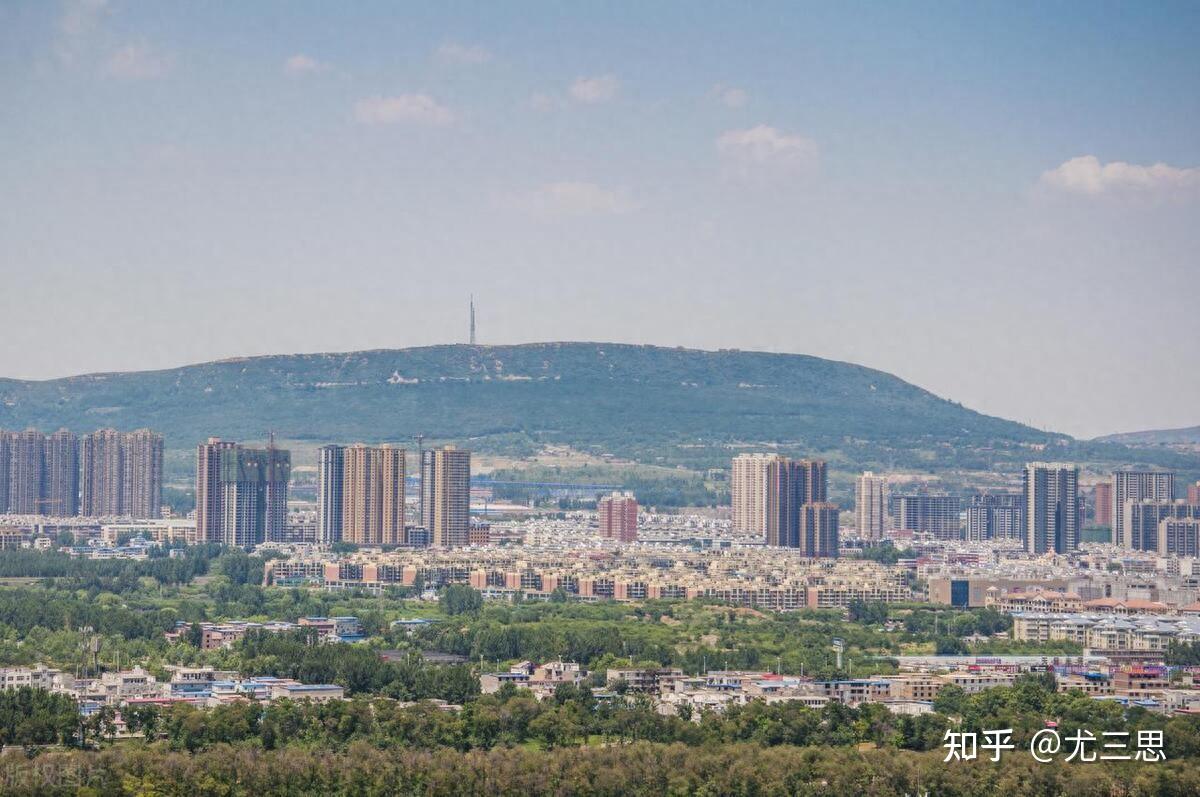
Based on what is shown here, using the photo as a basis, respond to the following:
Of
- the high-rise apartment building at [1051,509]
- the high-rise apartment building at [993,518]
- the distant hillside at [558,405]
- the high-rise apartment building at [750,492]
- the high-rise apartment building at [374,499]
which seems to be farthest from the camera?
the distant hillside at [558,405]

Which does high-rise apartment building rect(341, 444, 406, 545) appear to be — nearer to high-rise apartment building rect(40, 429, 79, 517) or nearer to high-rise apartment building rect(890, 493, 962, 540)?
high-rise apartment building rect(40, 429, 79, 517)

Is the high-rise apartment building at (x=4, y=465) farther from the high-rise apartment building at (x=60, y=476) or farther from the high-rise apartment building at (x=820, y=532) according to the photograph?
the high-rise apartment building at (x=820, y=532)

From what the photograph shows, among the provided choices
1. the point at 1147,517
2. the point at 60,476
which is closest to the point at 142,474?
the point at 60,476

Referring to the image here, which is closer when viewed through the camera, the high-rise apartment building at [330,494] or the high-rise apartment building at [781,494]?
the high-rise apartment building at [330,494]

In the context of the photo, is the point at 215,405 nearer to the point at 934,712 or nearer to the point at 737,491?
the point at 737,491

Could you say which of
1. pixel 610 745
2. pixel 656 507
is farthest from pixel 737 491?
A: pixel 610 745

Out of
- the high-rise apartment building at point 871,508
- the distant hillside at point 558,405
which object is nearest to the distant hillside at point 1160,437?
the distant hillside at point 558,405
